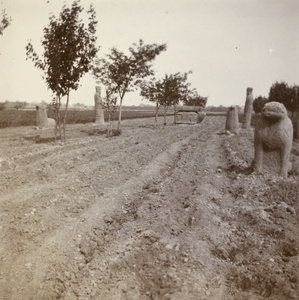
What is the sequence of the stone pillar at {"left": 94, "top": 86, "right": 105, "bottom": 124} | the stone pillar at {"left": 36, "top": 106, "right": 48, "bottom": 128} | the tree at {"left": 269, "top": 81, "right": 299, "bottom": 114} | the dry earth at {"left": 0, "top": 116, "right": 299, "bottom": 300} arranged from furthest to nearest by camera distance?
the tree at {"left": 269, "top": 81, "right": 299, "bottom": 114} < the stone pillar at {"left": 94, "top": 86, "right": 105, "bottom": 124} < the stone pillar at {"left": 36, "top": 106, "right": 48, "bottom": 128} < the dry earth at {"left": 0, "top": 116, "right": 299, "bottom": 300}

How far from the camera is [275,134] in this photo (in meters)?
6.40

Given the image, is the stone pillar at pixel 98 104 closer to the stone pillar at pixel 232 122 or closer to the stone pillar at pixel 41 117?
the stone pillar at pixel 41 117

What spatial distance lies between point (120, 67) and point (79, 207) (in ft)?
33.9

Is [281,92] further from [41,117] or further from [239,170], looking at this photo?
[239,170]

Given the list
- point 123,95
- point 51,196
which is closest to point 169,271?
point 51,196

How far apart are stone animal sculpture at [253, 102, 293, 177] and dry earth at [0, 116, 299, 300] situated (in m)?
0.40

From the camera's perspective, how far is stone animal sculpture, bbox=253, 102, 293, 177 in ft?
20.6

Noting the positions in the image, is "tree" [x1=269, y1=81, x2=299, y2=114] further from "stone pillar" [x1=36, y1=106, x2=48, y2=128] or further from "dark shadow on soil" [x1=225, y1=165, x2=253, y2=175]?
"dark shadow on soil" [x1=225, y1=165, x2=253, y2=175]

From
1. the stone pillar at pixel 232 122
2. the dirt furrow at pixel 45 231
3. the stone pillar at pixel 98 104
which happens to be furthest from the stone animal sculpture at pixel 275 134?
the stone pillar at pixel 98 104

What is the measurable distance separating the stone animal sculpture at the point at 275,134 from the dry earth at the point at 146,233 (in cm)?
40

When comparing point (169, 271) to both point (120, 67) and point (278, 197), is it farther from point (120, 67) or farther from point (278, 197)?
point (120, 67)

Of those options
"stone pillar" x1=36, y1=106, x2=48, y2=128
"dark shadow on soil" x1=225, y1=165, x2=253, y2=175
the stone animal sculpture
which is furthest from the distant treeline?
the stone animal sculpture

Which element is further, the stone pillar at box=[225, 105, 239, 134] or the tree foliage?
the tree foliage

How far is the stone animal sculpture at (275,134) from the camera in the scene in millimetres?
6293
